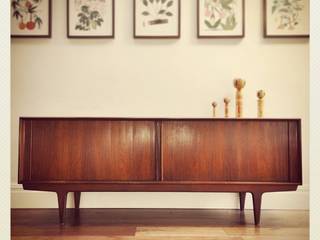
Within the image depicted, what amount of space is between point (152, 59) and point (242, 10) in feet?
2.53

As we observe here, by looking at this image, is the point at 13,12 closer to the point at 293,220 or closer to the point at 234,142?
the point at 234,142

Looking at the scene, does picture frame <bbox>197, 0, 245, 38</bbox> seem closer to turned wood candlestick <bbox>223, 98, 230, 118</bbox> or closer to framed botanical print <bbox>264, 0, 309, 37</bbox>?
framed botanical print <bbox>264, 0, 309, 37</bbox>

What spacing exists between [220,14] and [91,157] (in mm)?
1473

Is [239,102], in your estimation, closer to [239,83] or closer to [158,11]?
[239,83]

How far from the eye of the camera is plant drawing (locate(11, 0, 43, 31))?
2949 millimetres

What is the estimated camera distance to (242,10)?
9.68ft

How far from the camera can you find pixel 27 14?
295 centimetres

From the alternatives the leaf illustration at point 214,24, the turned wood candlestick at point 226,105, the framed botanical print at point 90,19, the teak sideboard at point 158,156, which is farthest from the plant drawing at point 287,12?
the framed botanical print at point 90,19

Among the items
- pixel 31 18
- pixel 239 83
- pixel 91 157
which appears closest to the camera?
pixel 91 157

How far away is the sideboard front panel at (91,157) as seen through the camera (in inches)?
92.2

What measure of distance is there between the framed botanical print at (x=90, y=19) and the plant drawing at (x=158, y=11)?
0.86 ft

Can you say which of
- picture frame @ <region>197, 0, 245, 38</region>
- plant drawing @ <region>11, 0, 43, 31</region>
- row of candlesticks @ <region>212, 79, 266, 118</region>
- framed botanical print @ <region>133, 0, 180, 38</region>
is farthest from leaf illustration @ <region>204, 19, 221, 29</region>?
plant drawing @ <region>11, 0, 43, 31</region>

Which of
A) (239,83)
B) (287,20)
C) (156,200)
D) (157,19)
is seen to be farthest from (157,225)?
(287,20)
